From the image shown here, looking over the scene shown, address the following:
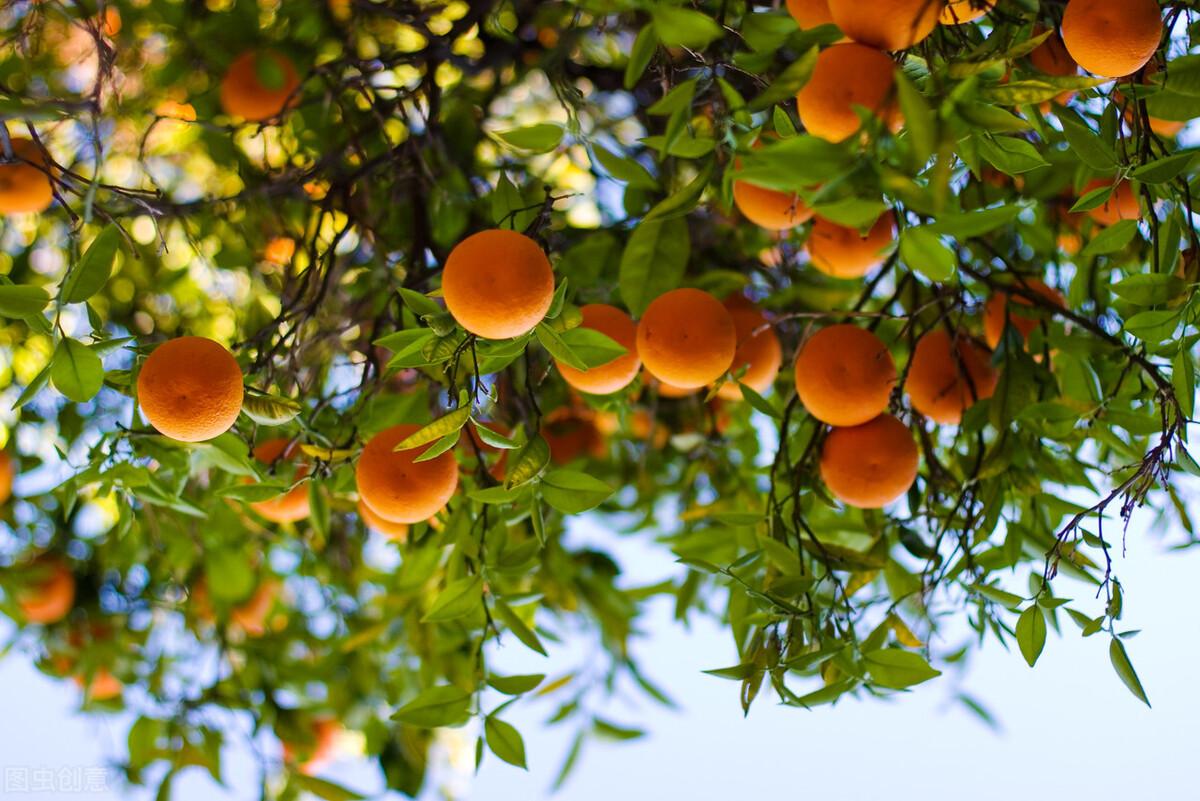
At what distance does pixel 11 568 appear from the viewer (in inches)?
51.6

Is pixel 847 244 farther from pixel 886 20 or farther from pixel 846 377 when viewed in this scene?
pixel 886 20

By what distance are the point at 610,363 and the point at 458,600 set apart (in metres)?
0.24

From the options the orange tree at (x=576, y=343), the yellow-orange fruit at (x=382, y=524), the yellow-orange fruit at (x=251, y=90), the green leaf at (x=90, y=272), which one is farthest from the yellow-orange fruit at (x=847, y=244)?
the yellow-orange fruit at (x=251, y=90)

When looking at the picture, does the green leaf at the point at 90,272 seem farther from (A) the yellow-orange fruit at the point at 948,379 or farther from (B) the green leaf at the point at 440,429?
(A) the yellow-orange fruit at the point at 948,379

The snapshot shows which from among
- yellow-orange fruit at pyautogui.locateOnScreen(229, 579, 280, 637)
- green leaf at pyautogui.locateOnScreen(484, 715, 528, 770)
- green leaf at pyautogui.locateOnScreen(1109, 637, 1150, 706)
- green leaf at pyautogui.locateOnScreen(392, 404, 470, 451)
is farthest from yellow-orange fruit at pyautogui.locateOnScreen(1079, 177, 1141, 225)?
yellow-orange fruit at pyautogui.locateOnScreen(229, 579, 280, 637)

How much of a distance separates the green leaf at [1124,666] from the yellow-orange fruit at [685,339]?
35 centimetres

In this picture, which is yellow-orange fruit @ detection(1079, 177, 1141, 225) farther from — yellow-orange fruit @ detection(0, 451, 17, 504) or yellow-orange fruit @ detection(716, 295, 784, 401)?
yellow-orange fruit @ detection(0, 451, 17, 504)

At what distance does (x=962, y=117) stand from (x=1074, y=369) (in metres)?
0.46

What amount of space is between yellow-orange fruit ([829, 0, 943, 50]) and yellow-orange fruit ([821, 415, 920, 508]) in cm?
34

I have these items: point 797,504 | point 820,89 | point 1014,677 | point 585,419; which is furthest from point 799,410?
point 1014,677

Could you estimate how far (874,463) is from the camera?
2.59 ft

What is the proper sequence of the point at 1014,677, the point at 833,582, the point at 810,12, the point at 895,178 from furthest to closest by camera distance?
the point at 1014,677
the point at 833,582
the point at 810,12
the point at 895,178

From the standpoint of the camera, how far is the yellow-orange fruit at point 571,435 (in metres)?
1.21

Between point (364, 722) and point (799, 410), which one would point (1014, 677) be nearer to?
point (799, 410)
